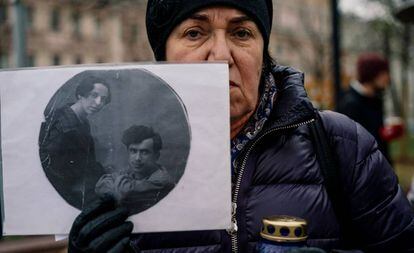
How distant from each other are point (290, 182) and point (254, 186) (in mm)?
106

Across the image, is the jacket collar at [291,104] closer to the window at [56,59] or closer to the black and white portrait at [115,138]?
the black and white portrait at [115,138]

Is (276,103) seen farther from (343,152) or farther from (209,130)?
A: (209,130)

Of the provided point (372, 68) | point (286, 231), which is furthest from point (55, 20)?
point (286, 231)

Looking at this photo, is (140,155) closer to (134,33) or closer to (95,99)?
(95,99)

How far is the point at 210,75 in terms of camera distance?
1.30m

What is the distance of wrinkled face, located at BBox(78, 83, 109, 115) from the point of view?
4.23 ft

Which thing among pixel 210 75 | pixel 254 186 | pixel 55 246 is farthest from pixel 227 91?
pixel 55 246

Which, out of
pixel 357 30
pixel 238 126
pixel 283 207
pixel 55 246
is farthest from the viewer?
pixel 357 30

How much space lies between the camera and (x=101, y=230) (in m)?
1.21

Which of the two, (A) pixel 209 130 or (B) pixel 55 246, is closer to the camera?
(A) pixel 209 130

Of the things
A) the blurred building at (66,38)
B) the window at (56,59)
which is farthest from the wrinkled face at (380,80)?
the window at (56,59)

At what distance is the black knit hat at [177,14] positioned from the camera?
1491mm

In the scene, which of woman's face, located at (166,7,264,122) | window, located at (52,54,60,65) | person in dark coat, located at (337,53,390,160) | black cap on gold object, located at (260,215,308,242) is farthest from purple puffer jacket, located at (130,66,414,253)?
window, located at (52,54,60,65)

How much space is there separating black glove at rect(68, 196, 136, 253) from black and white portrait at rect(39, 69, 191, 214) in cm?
5
